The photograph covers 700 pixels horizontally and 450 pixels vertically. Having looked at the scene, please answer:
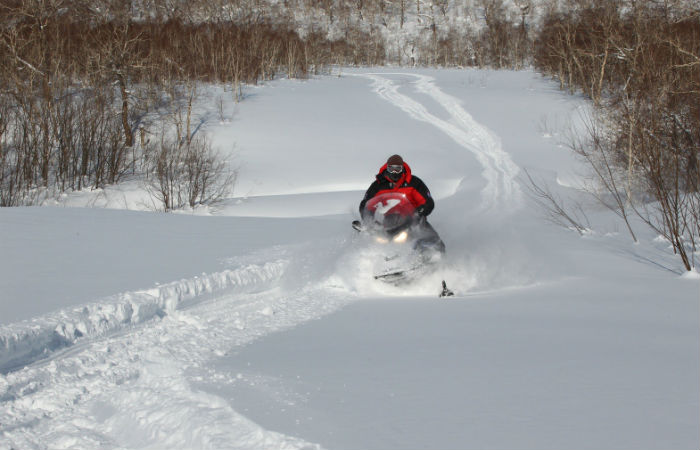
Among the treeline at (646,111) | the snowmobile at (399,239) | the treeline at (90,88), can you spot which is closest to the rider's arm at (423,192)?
the snowmobile at (399,239)

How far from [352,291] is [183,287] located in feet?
7.10

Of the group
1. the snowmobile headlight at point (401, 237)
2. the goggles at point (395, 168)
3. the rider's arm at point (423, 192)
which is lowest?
the snowmobile headlight at point (401, 237)

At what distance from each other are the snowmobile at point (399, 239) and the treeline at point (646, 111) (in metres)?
2.99

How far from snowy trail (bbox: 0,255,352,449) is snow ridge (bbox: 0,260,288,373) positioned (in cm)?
16

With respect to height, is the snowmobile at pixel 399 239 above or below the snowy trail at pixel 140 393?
above

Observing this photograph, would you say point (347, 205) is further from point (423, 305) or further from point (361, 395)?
point (361, 395)

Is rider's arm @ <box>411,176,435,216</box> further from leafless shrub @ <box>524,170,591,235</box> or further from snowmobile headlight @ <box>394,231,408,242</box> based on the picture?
leafless shrub @ <box>524,170,591,235</box>

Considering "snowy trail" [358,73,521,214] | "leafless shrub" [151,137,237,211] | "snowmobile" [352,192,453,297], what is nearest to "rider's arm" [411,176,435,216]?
"snowmobile" [352,192,453,297]

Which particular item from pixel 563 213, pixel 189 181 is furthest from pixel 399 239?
pixel 189 181

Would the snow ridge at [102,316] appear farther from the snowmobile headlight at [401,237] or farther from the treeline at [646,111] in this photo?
the treeline at [646,111]

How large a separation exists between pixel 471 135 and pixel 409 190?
2280cm

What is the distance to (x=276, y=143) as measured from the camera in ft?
91.6

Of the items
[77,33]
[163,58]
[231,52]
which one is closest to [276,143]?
[163,58]

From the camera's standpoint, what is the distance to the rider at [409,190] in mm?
7387
